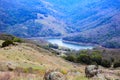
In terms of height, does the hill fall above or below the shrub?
above

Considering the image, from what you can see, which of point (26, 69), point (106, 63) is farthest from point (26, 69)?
point (106, 63)

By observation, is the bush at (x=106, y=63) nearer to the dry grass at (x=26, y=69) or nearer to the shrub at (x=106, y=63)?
the shrub at (x=106, y=63)

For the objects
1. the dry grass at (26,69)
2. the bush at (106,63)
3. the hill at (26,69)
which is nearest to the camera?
the dry grass at (26,69)

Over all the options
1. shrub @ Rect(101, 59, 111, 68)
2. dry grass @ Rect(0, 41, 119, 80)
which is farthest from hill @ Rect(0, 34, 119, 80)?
shrub @ Rect(101, 59, 111, 68)

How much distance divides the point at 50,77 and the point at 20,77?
1.74 m

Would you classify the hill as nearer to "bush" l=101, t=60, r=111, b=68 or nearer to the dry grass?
→ the dry grass

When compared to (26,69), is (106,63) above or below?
below

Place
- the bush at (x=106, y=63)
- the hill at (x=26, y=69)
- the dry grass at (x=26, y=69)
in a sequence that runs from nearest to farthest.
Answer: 1. the dry grass at (x=26, y=69)
2. the hill at (x=26, y=69)
3. the bush at (x=106, y=63)

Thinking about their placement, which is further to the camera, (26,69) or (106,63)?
(106,63)

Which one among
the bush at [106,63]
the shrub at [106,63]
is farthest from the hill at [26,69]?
the shrub at [106,63]

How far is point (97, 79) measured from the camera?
18.0 m

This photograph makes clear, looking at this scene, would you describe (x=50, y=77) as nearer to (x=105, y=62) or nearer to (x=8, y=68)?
(x=8, y=68)

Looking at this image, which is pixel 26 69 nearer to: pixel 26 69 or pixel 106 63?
pixel 26 69

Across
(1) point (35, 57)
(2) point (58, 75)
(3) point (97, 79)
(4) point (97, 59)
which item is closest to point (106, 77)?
(3) point (97, 79)
